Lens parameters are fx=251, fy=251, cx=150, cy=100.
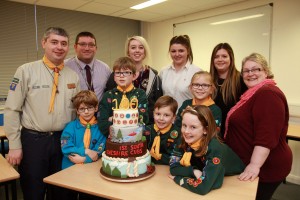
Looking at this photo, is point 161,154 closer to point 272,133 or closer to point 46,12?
point 272,133

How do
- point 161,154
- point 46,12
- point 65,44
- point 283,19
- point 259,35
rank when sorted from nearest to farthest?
point 161,154 < point 65,44 < point 283,19 < point 259,35 < point 46,12

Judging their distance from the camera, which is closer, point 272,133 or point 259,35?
point 272,133

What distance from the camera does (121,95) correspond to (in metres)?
2.40

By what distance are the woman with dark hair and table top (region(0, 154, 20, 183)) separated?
189cm

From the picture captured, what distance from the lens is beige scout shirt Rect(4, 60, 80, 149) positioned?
231 cm

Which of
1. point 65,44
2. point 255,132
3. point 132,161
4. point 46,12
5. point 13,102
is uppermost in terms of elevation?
point 46,12

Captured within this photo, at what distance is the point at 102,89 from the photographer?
3.03 meters

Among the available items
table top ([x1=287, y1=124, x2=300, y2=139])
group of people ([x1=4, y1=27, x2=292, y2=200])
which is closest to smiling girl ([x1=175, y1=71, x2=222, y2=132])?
group of people ([x1=4, y1=27, x2=292, y2=200])

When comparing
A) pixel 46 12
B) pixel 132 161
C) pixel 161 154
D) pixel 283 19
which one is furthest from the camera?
pixel 46 12

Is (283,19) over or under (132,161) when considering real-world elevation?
over

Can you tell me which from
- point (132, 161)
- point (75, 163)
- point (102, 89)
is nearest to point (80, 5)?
point (102, 89)

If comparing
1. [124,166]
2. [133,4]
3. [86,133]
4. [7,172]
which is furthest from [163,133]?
[133,4]

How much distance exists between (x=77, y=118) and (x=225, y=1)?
3872 mm

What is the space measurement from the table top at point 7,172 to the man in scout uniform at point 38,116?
66 millimetres
